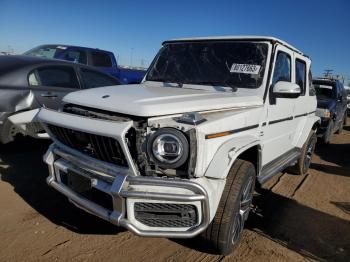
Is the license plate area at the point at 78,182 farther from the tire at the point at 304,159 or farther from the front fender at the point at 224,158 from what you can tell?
the tire at the point at 304,159

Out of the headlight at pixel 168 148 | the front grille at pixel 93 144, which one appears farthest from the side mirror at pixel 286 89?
the front grille at pixel 93 144

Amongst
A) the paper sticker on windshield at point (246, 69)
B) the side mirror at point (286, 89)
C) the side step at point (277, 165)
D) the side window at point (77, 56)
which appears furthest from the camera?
the side window at point (77, 56)

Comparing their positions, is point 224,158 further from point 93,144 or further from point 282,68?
point 282,68

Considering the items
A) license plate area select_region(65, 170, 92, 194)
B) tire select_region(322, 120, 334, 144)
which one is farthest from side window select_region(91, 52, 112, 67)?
license plate area select_region(65, 170, 92, 194)

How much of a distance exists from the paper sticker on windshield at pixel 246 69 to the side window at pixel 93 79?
3.29 meters

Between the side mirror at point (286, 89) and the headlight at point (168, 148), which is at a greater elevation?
the side mirror at point (286, 89)

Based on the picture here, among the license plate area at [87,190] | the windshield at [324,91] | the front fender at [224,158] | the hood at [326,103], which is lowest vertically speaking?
the hood at [326,103]

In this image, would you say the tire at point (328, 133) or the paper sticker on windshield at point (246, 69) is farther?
the tire at point (328, 133)

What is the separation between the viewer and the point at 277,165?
455cm

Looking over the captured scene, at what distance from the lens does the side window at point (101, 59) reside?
10.7 meters

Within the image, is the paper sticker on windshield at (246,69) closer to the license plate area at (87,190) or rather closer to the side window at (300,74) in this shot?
the side window at (300,74)

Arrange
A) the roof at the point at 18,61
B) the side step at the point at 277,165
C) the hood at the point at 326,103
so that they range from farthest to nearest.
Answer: the hood at the point at 326,103 → the roof at the point at 18,61 → the side step at the point at 277,165

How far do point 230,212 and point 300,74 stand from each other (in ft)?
10.5

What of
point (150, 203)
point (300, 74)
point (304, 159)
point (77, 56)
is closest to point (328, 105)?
point (304, 159)
